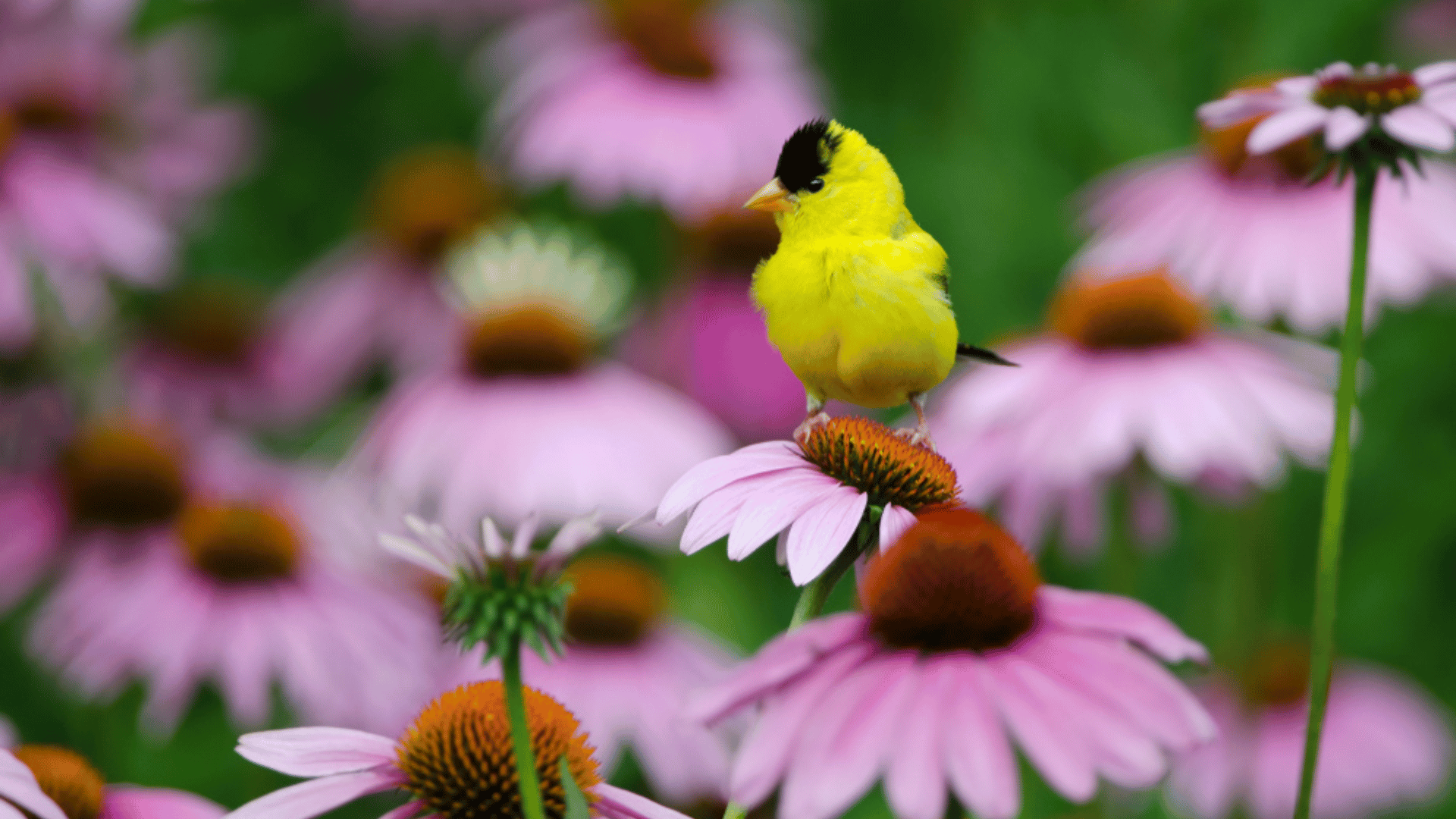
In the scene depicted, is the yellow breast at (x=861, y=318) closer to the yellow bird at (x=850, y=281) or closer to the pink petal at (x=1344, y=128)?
the yellow bird at (x=850, y=281)

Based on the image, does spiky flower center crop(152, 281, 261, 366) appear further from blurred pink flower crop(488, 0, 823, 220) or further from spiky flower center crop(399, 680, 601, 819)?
spiky flower center crop(399, 680, 601, 819)

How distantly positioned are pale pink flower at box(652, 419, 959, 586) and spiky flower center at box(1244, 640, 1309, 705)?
159 cm

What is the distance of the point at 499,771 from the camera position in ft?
2.12

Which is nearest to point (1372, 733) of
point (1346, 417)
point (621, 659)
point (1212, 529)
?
point (1212, 529)

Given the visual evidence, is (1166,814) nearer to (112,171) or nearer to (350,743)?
(350,743)

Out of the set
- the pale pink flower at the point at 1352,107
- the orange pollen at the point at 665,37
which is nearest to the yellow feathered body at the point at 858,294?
the pale pink flower at the point at 1352,107

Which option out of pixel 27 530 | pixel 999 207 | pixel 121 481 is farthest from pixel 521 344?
pixel 999 207

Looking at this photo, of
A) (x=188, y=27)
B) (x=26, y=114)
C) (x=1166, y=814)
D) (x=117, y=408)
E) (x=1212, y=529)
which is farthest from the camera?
(x=188, y=27)

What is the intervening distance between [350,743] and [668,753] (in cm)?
92

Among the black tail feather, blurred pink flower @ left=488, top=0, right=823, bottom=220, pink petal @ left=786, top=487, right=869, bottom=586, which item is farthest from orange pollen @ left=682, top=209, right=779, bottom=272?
pink petal @ left=786, top=487, right=869, bottom=586

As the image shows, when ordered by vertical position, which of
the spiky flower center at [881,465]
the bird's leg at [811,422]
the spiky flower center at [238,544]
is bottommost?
the spiky flower center at [881,465]

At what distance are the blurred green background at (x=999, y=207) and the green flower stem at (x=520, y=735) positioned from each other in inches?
29.7

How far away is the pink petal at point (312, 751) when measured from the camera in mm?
604

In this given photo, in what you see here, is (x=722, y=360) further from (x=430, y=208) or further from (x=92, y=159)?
(x=92, y=159)
